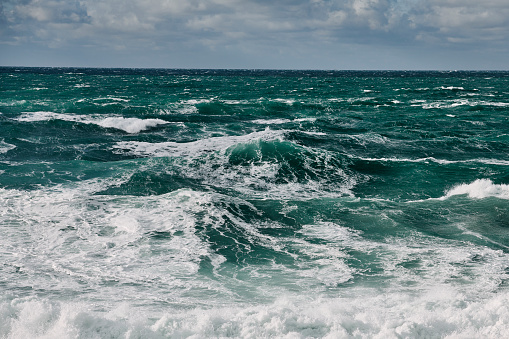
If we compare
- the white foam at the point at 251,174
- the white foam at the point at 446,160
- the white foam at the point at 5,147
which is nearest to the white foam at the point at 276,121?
the white foam at the point at 251,174

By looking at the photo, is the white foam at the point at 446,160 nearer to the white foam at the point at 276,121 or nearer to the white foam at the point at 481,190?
the white foam at the point at 481,190

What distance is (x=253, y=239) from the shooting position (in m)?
13.1

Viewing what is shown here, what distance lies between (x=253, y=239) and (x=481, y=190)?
921cm

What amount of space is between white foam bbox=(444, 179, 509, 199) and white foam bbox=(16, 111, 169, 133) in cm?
2065

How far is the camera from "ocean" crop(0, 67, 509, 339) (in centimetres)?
821

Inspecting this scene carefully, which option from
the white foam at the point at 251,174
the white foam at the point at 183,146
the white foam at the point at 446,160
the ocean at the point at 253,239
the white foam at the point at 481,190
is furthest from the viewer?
the white foam at the point at 183,146

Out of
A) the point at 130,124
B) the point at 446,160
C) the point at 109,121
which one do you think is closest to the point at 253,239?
the point at 446,160

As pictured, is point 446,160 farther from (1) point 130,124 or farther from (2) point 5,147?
(2) point 5,147

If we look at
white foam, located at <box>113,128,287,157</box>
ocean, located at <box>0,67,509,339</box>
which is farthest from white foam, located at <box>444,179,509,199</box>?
white foam, located at <box>113,128,287,157</box>

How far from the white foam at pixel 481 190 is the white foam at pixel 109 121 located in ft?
67.8

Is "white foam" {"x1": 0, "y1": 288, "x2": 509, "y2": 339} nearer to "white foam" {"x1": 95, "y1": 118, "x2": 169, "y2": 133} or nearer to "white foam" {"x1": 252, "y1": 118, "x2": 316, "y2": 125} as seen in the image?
"white foam" {"x1": 95, "y1": 118, "x2": 169, "y2": 133}

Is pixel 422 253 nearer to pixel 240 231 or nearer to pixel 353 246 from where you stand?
pixel 353 246

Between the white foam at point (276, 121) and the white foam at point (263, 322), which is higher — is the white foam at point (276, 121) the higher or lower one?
the higher one

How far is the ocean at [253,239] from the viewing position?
8.21 meters
